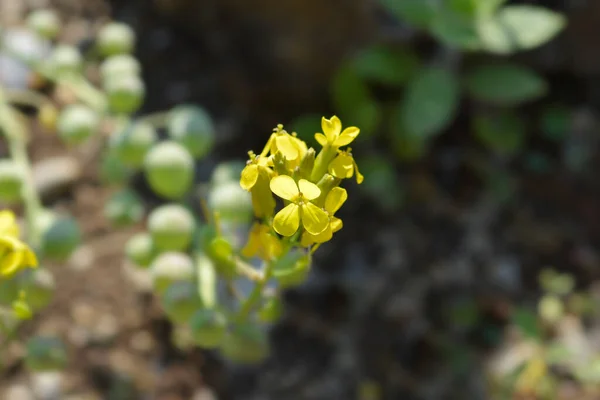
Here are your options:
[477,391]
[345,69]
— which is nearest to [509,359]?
[477,391]

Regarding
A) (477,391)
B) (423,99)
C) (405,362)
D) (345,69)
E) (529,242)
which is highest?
(345,69)

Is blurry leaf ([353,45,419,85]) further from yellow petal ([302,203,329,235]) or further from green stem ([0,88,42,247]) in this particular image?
yellow petal ([302,203,329,235])

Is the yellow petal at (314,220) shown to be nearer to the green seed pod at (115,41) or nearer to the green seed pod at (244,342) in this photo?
the green seed pod at (244,342)

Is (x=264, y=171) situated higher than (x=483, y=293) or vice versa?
(x=483, y=293)

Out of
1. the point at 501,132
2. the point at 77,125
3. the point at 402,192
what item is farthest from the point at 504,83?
the point at 77,125

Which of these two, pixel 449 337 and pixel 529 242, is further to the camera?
pixel 529 242

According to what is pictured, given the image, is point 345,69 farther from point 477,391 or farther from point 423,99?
point 477,391

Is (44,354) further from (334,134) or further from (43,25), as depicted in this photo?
(43,25)
